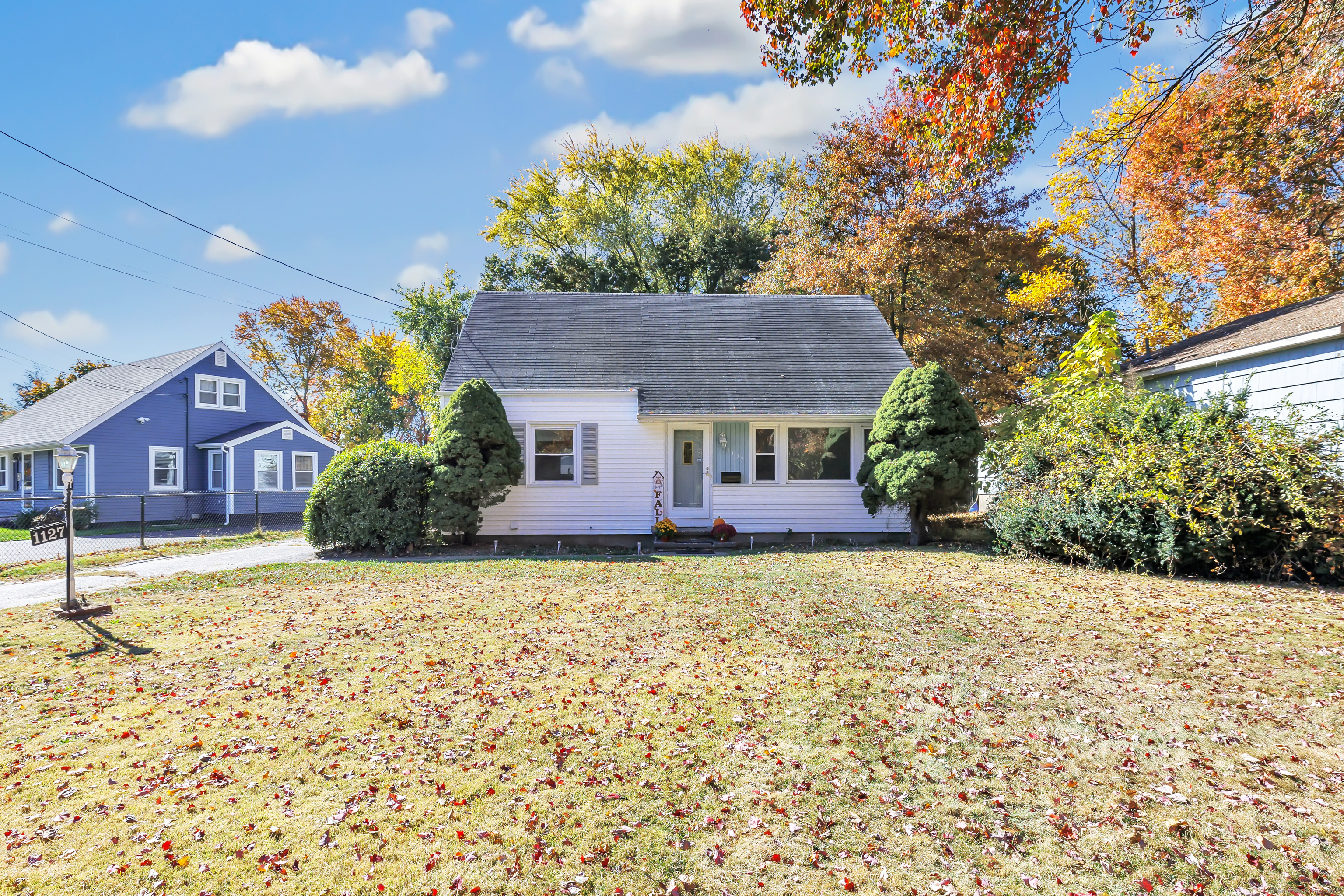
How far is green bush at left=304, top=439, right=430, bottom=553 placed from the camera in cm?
1187

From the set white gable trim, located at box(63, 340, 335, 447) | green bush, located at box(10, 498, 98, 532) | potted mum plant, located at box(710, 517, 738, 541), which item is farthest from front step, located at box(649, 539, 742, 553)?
white gable trim, located at box(63, 340, 335, 447)

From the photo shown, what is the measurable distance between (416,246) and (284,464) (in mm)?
9846

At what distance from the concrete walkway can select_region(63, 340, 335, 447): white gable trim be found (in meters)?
11.0

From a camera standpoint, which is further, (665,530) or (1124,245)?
(1124,245)

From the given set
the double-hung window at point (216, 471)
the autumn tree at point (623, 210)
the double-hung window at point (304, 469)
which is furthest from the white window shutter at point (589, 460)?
the autumn tree at point (623, 210)

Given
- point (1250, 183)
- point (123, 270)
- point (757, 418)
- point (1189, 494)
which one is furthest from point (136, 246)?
point (1250, 183)

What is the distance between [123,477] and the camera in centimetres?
2067

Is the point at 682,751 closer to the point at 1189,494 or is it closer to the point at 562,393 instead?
the point at 1189,494

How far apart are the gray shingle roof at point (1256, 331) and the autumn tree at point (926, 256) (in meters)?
6.97

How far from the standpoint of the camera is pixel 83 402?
22688 mm

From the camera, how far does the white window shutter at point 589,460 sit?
537 inches

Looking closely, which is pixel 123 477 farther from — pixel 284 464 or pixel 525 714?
pixel 525 714

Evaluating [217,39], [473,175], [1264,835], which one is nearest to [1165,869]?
[1264,835]

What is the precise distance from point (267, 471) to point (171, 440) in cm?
306
